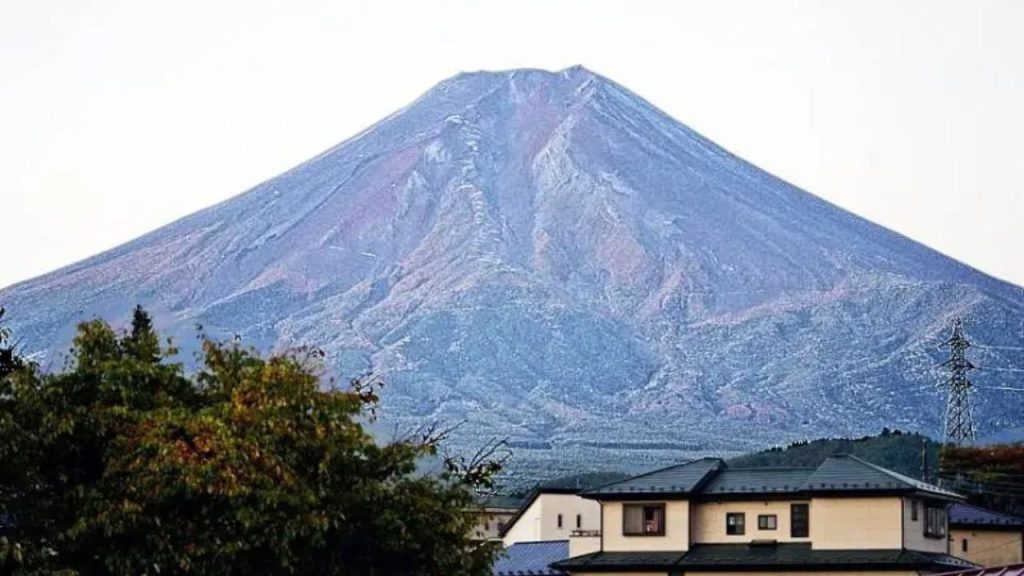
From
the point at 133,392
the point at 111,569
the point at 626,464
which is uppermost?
the point at 133,392

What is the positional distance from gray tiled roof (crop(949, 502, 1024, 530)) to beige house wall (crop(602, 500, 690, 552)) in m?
7.24

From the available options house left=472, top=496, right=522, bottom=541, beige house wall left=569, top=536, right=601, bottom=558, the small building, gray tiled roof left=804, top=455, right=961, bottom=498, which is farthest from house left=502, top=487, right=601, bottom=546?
the small building

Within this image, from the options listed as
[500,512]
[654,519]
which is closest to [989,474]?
[500,512]

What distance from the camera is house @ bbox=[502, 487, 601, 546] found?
68.8 metres

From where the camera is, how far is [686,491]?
49.1m

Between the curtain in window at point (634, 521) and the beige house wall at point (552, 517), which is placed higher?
the curtain in window at point (634, 521)

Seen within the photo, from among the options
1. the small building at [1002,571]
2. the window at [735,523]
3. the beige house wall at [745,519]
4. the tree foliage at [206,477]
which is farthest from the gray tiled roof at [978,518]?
the small building at [1002,571]

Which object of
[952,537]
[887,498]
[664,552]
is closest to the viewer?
[887,498]

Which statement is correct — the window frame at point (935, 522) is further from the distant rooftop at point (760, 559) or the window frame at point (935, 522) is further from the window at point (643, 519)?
the window at point (643, 519)

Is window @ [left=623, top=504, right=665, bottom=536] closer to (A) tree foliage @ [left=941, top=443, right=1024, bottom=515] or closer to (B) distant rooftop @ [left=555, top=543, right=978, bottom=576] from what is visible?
(B) distant rooftop @ [left=555, top=543, right=978, bottom=576]

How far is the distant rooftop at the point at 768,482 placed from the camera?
46.6m

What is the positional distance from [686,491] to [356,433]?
20.5 meters

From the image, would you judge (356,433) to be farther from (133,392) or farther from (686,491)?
(686,491)

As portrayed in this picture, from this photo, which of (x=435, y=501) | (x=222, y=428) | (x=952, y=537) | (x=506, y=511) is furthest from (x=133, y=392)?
(x=506, y=511)
